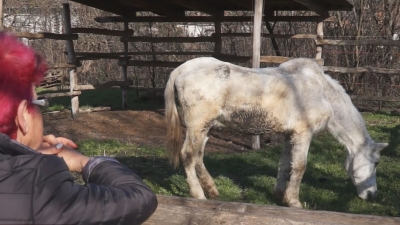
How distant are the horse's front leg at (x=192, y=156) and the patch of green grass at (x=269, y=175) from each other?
34 cm

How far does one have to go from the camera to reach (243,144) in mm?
9547

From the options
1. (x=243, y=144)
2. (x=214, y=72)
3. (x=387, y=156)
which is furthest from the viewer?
(x=243, y=144)

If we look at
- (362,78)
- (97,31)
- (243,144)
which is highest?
(97,31)

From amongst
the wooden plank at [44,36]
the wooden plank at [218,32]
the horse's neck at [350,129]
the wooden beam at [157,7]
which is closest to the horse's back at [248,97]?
the horse's neck at [350,129]

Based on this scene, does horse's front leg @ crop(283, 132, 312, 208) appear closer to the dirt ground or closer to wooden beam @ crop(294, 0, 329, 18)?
the dirt ground

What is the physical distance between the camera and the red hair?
58.0 inches

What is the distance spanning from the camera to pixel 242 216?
7.71ft

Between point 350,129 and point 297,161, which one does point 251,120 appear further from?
point 350,129

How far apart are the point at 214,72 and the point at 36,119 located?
3958 millimetres

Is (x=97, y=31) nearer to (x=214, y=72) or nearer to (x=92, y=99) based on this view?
(x=92, y=99)

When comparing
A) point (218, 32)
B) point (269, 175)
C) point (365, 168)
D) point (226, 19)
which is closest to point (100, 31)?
point (218, 32)

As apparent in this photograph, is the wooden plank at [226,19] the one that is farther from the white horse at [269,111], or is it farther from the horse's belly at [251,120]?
the horse's belly at [251,120]

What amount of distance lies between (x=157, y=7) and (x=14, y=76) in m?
11.1

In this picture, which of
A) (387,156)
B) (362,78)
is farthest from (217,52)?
(387,156)
